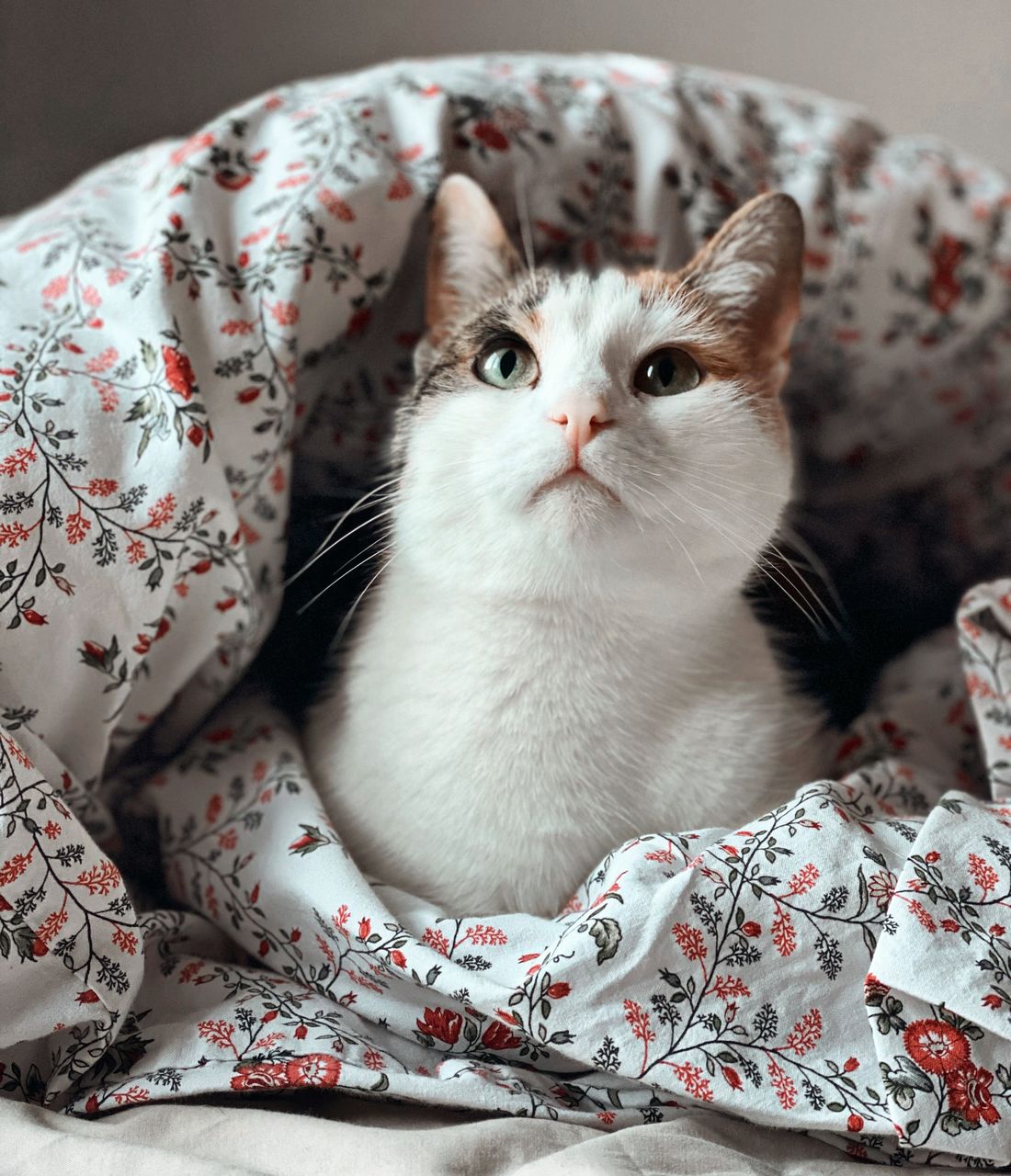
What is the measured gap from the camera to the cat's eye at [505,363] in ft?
2.82

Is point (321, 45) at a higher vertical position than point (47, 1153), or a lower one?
higher

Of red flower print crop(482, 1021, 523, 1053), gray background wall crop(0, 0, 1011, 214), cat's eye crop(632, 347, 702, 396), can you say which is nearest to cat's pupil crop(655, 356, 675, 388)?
cat's eye crop(632, 347, 702, 396)

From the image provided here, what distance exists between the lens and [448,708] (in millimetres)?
879

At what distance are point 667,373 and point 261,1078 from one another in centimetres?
60

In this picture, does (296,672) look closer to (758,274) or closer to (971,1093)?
(758,274)

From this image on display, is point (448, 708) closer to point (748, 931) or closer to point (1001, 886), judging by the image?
point (748, 931)

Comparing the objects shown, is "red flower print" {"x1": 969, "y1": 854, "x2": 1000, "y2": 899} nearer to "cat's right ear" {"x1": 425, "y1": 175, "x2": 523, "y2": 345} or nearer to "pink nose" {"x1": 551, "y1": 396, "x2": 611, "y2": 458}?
"pink nose" {"x1": 551, "y1": 396, "x2": 611, "y2": 458}

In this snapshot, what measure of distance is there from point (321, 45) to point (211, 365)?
0.95m

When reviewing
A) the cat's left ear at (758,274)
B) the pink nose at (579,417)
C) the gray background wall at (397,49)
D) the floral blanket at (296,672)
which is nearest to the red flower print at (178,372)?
the floral blanket at (296,672)

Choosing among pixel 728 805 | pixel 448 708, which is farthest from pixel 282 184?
pixel 728 805

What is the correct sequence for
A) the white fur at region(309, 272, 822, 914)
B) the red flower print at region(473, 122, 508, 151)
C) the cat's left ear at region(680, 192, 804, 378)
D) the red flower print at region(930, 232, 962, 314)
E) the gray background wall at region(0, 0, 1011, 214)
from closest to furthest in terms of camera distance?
the white fur at region(309, 272, 822, 914) → the cat's left ear at region(680, 192, 804, 378) → the red flower print at region(473, 122, 508, 151) → the red flower print at region(930, 232, 962, 314) → the gray background wall at region(0, 0, 1011, 214)

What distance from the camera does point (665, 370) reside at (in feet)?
2.81

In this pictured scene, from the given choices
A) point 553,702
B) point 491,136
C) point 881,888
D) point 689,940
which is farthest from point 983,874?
point 491,136

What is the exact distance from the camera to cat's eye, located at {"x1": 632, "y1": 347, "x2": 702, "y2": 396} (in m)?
0.85
